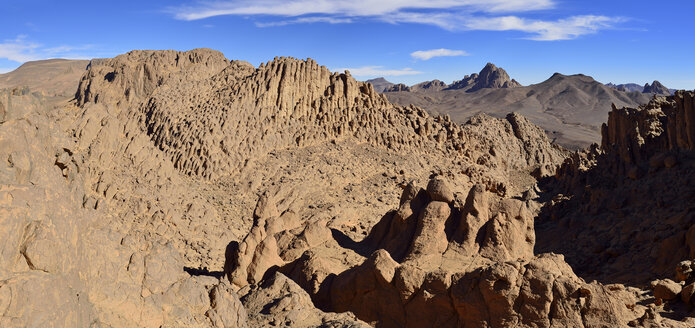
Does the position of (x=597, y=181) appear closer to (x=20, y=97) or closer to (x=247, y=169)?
(x=247, y=169)

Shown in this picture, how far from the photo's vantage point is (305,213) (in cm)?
3094

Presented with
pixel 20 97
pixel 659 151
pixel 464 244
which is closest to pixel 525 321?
pixel 464 244

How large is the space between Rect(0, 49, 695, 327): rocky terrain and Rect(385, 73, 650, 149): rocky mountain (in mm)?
87817

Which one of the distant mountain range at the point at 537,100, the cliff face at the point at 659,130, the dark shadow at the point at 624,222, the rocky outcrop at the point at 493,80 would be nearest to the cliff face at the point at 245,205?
the dark shadow at the point at 624,222

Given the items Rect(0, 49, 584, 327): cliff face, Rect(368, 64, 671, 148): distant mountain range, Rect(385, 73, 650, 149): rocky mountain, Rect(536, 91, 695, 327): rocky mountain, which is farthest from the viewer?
Rect(368, 64, 671, 148): distant mountain range

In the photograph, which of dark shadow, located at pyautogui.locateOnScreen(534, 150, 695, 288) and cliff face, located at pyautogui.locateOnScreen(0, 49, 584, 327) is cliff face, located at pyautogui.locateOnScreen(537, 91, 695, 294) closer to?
dark shadow, located at pyautogui.locateOnScreen(534, 150, 695, 288)

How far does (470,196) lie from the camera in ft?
66.0

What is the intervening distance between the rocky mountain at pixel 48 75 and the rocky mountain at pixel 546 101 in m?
75.7

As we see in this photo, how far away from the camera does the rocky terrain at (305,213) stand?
33.0 ft

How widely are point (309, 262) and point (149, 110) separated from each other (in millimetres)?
25248

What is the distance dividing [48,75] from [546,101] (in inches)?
5151

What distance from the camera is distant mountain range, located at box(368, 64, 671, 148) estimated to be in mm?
140625

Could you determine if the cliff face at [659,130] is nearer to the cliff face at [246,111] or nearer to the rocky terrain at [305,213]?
the rocky terrain at [305,213]

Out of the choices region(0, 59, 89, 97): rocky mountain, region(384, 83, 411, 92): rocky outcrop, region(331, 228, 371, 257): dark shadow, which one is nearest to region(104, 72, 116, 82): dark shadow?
region(331, 228, 371, 257): dark shadow
